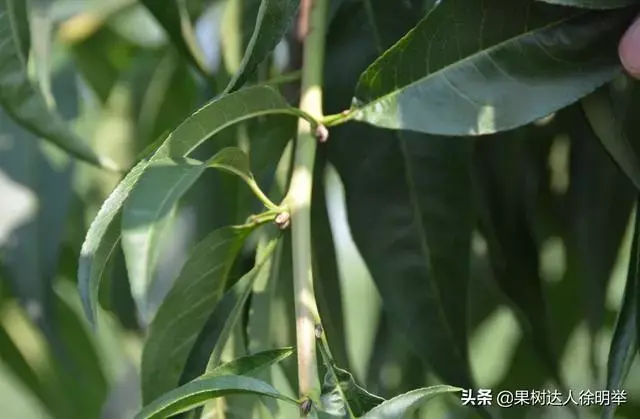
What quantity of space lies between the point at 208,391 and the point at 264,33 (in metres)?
0.13

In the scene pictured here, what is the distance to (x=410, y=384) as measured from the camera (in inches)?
19.7

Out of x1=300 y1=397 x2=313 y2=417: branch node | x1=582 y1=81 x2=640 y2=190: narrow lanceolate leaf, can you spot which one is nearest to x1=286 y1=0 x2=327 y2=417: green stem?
x1=300 y1=397 x2=313 y2=417: branch node

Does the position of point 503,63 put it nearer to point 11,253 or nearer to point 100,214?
point 100,214

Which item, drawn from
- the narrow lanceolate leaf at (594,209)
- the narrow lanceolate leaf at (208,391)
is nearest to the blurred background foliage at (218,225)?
the narrow lanceolate leaf at (594,209)

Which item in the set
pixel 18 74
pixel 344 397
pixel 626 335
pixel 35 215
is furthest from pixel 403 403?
pixel 35 215

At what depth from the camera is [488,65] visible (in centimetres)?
32

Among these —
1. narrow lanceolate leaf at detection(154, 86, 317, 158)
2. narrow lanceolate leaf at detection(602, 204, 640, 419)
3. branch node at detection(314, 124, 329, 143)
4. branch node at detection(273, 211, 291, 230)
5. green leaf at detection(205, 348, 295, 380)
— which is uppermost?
narrow lanceolate leaf at detection(154, 86, 317, 158)

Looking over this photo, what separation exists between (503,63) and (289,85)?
0.14 m

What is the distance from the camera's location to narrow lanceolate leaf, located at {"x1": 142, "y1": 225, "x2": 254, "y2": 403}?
0.35 m

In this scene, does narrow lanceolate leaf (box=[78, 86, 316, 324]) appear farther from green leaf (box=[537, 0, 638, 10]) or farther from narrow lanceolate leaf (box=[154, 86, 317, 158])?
green leaf (box=[537, 0, 638, 10])

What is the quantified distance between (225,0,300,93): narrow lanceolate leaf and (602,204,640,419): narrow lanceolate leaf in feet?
0.54

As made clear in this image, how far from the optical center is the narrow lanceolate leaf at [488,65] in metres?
0.31

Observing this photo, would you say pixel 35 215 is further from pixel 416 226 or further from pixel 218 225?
pixel 416 226

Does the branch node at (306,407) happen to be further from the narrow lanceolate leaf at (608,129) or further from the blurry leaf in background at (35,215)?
the blurry leaf in background at (35,215)
